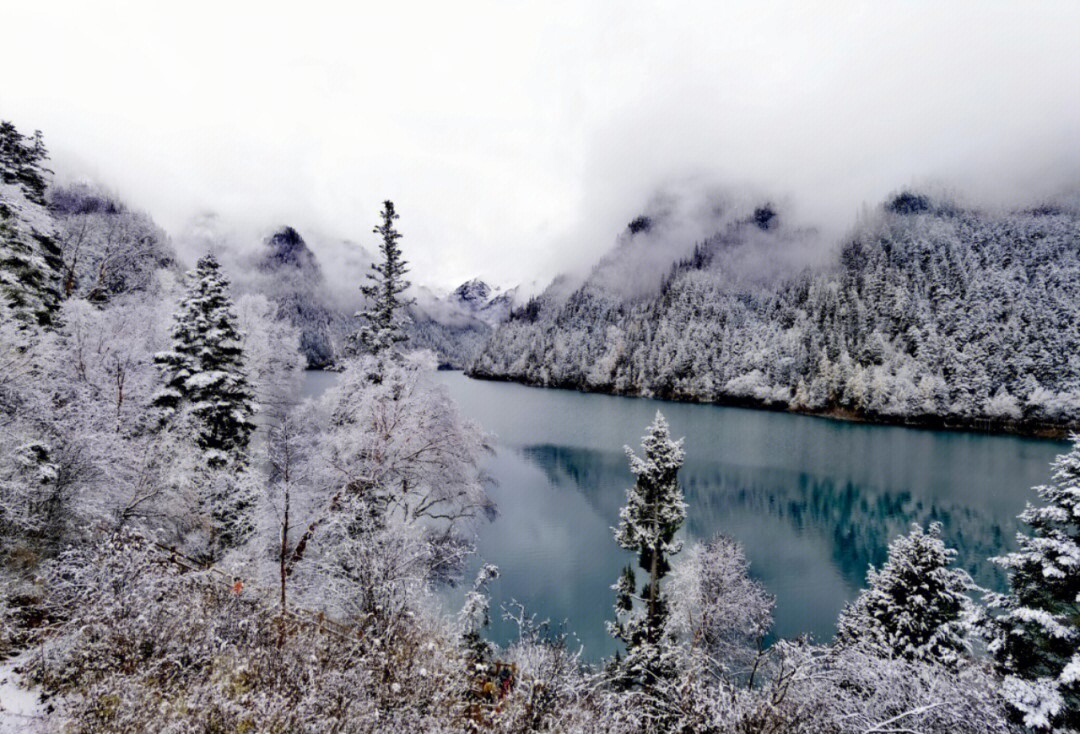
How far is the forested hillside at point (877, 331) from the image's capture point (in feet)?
330

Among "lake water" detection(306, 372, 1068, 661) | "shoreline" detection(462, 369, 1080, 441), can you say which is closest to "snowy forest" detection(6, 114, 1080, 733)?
"lake water" detection(306, 372, 1068, 661)

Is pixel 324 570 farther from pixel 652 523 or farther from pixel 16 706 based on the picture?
pixel 652 523

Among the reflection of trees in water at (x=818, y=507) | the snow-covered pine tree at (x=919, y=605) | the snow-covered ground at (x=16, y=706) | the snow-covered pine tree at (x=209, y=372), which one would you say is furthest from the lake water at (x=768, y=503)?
the snow-covered ground at (x=16, y=706)

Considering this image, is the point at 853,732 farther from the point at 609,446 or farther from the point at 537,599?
the point at 609,446

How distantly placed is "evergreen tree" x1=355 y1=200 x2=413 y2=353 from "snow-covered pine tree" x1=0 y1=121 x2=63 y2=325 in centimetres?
995

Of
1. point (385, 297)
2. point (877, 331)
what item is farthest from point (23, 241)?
point (877, 331)

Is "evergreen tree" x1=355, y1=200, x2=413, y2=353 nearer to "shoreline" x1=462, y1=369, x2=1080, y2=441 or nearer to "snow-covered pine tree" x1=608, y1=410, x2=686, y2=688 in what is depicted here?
"snow-covered pine tree" x1=608, y1=410, x2=686, y2=688

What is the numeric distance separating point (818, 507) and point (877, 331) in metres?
110

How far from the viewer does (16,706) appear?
536 cm

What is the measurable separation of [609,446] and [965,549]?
3552 centimetres

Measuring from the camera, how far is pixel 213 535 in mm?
15305

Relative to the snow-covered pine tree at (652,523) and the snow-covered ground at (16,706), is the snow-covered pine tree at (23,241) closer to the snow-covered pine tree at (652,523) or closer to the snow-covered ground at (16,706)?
the snow-covered ground at (16,706)

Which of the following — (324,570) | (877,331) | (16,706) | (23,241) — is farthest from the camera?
(877,331)

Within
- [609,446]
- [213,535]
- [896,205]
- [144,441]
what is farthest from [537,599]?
[896,205]
